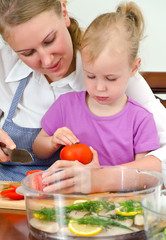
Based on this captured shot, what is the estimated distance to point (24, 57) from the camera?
137 centimetres

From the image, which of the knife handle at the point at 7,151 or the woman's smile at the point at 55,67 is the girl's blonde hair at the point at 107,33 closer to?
the woman's smile at the point at 55,67

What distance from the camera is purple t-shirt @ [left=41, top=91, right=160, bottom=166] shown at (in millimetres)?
1322

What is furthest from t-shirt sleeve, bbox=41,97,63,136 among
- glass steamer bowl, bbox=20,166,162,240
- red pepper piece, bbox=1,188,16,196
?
glass steamer bowl, bbox=20,166,162,240

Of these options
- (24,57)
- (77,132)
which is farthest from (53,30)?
(77,132)

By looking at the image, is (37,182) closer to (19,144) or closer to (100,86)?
(100,86)

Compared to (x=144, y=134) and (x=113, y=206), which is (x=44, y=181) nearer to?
(x=113, y=206)

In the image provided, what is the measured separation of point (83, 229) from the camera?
0.66 metres

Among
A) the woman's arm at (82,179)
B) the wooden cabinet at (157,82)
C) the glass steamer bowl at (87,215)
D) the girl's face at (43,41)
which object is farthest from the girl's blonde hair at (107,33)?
the wooden cabinet at (157,82)

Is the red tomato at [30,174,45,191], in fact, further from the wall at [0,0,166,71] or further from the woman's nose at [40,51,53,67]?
the wall at [0,0,166,71]

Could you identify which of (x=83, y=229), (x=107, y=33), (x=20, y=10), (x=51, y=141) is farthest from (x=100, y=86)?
(x=83, y=229)

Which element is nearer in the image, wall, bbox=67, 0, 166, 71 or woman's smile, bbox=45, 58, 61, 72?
woman's smile, bbox=45, 58, 61, 72

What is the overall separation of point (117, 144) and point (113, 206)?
27.0 inches

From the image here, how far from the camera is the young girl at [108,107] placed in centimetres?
121

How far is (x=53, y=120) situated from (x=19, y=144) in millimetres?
229
